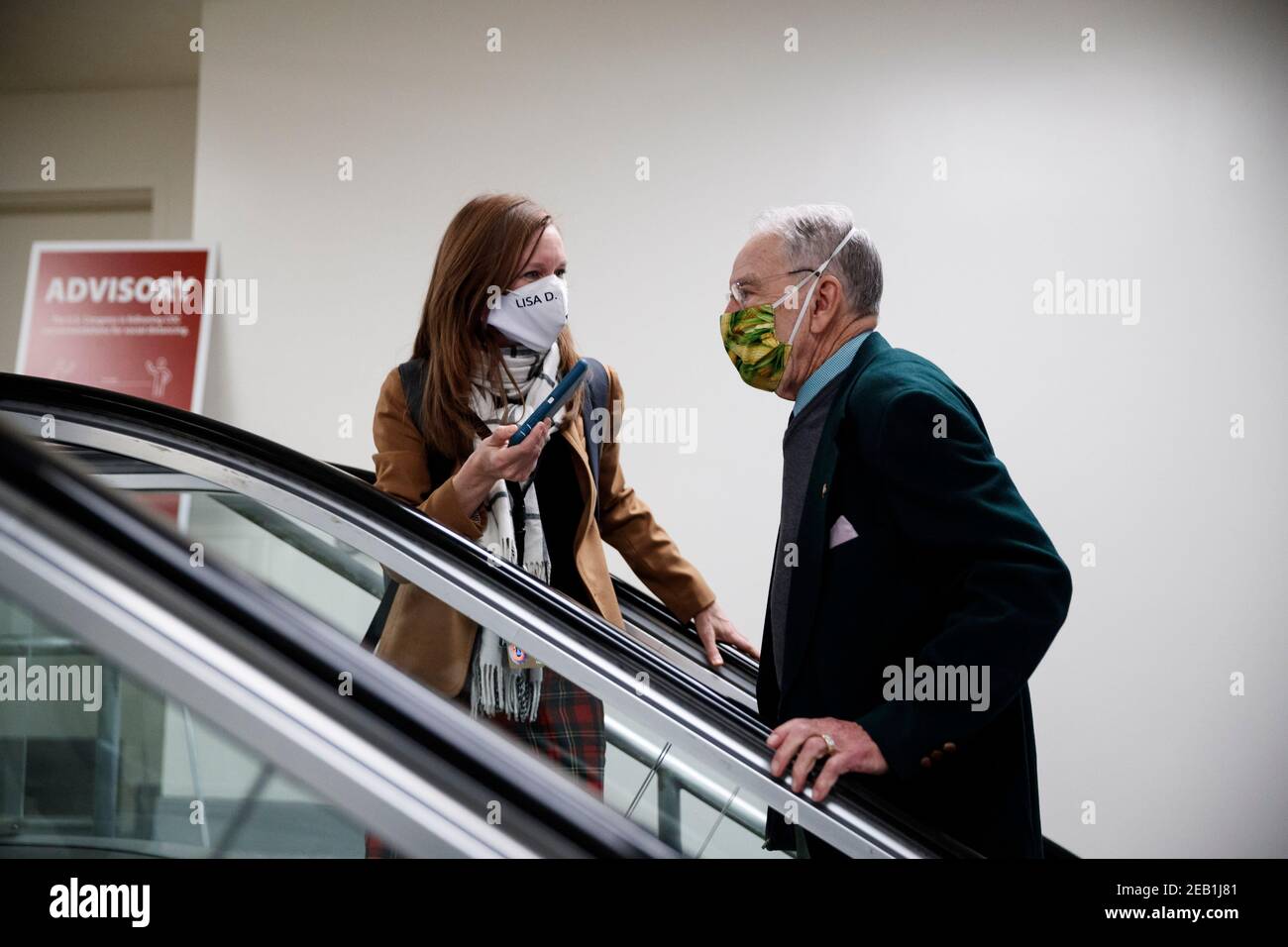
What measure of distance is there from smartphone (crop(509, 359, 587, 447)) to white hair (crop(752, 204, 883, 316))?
0.42m

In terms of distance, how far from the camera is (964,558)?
1272mm

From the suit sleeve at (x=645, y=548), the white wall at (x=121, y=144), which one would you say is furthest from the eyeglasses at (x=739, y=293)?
the white wall at (x=121, y=144)

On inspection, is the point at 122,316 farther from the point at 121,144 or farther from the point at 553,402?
the point at 553,402

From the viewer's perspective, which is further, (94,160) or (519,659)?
(94,160)

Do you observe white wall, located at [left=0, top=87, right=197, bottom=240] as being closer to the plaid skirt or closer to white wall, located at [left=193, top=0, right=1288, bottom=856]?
white wall, located at [left=193, top=0, right=1288, bottom=856]

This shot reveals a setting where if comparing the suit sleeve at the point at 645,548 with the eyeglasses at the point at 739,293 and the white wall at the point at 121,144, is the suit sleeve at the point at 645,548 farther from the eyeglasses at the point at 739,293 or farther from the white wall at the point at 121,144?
the white wall at the point at 121,144

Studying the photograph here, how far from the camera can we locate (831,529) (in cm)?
140

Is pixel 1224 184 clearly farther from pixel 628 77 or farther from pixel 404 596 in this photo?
pixel 404 596

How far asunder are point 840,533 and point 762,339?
41cm

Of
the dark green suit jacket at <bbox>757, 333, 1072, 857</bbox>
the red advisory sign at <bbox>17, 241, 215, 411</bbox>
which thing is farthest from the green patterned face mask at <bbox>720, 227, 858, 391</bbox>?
the red advisory sign at <bbox>17, 241, 215, 411</bbox>

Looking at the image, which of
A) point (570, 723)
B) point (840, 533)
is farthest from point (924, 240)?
point (570, 723)

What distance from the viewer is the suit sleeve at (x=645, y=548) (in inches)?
86.0

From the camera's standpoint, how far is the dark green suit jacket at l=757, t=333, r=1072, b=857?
4.00 feet
